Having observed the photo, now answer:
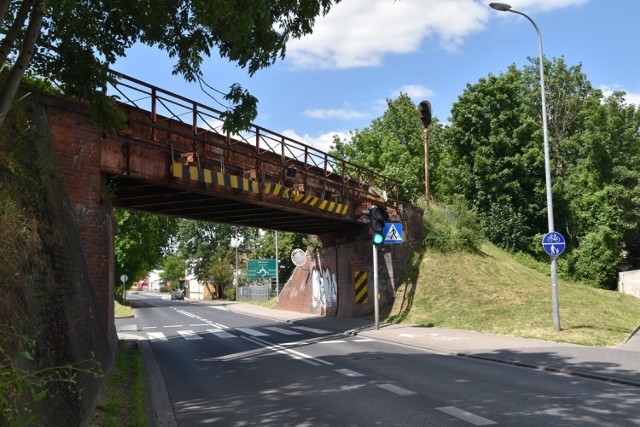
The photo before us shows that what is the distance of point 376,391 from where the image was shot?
27.4 feet

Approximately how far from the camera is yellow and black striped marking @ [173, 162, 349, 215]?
13012 millimetres

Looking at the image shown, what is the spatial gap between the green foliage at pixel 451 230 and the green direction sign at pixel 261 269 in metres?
23.7

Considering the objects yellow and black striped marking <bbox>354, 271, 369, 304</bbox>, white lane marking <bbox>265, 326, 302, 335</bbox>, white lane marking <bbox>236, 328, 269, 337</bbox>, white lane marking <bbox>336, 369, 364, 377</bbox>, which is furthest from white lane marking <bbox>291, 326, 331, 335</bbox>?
white lane marking <bbox>336, 369, 364, 377</bbox>

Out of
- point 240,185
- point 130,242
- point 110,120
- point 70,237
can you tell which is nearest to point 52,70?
point 110,120

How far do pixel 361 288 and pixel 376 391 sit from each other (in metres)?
14.8

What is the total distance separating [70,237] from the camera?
7855mm

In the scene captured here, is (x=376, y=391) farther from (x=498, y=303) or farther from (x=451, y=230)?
(x=451, y=230)

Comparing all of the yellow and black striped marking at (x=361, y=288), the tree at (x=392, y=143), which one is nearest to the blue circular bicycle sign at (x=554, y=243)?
the yellow and black striped marking at (x=361, y=288)

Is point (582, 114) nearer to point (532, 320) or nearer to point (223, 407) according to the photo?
point (532, 320)

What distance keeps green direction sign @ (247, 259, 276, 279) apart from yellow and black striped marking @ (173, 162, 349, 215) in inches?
1177

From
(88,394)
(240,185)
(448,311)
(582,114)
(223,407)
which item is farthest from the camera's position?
(582,114)

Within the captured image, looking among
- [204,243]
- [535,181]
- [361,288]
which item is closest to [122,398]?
[361,288]

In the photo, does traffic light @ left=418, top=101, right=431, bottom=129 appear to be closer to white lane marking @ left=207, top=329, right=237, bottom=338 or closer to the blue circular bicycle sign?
the blue circular bicycle sign

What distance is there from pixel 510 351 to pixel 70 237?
964 centimetres
